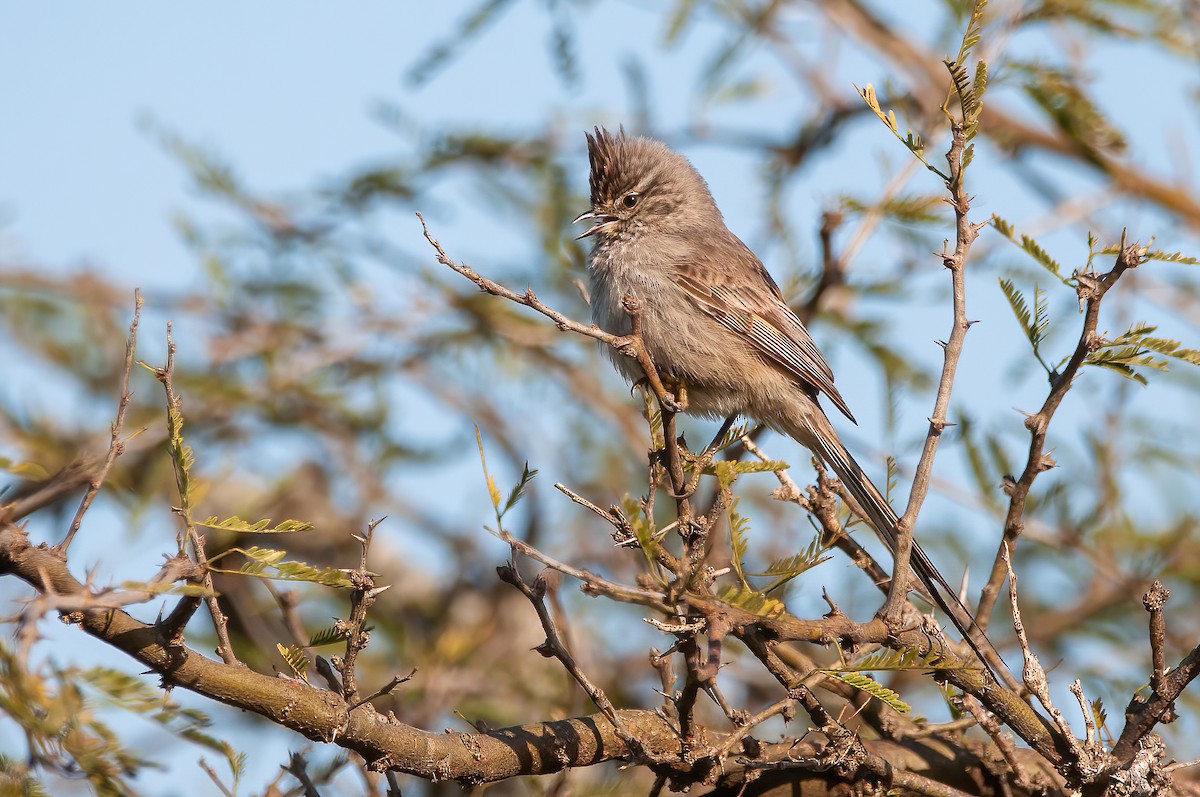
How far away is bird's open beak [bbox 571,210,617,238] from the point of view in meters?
6.16

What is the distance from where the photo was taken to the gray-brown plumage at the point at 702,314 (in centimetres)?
575

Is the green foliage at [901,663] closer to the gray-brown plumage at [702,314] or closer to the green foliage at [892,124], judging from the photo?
→ the green foliage at [892,124]

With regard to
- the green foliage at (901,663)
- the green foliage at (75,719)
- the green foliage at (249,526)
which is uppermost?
the green foliage at (901,663)

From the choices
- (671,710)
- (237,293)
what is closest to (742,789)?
(671,710)

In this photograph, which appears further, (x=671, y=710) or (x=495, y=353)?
(x=495, y=353)

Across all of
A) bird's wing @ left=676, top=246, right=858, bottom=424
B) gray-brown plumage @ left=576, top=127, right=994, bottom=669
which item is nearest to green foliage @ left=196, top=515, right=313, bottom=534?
gray-brown plumage @ left=576, top=127, right=994, bottom=669

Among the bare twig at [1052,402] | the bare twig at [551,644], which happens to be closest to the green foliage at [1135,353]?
the bare twig at [1052,402]

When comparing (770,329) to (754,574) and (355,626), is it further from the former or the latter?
(355,626)

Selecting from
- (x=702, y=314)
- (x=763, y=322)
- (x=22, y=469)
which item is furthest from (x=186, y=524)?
(x=763, y=322)

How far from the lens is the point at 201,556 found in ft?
9.18

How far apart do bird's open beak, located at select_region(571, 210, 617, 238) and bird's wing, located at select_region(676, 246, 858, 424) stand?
54 centimetres

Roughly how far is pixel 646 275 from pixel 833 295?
45.1 inches

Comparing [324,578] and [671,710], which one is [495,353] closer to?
[671,710]

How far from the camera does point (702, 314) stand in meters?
5.86
